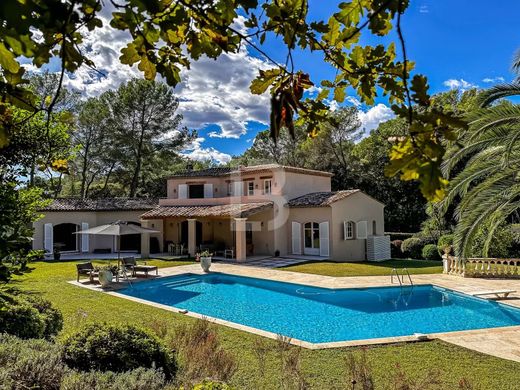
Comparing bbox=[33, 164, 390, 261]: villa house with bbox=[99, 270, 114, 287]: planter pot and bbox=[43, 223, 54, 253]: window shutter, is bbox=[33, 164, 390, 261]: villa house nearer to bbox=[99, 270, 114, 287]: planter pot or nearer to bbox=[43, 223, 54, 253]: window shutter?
bbox=[43, 223, 54, 253]: window shutter

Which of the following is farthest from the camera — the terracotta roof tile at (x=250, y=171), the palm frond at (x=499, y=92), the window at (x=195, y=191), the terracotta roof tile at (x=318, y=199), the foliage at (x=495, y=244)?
the window at (x=195, y=191)

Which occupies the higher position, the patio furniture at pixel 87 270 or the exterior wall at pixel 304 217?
the exterior wall at pixel 304 217

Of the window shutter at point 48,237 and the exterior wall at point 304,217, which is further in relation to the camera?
the window shutter at point 48,237

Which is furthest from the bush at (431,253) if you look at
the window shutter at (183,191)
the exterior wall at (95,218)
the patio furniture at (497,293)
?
the exterior wall at (95,218)

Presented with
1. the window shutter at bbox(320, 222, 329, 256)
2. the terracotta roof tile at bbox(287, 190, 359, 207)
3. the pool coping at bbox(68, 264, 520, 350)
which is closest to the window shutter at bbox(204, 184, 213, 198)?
the terracotta roof tile at bbox(287, 190, 359, 207)

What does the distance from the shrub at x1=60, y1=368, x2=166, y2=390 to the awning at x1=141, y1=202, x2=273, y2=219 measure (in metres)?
19.4

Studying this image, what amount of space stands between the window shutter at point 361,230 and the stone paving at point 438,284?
7514 millimetres

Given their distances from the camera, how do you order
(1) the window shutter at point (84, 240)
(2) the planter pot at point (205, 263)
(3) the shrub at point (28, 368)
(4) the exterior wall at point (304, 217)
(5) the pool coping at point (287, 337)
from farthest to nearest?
(1) the window shutter at point (84, 240) < (4) the exterior wall at point (304, 217) < (2) the planter pot at point (205, 263) < (5) the pool coping at point (287, 337) < (3) the shrub at point (28, 368)

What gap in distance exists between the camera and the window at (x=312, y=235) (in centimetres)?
2641

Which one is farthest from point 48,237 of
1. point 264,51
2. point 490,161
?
point 264,51

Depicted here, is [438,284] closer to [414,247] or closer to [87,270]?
[414,247]

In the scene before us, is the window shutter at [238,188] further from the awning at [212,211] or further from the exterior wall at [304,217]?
the exterior wall at [304,217]

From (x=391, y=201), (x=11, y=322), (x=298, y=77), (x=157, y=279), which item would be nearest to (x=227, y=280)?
(x=157, y=279)

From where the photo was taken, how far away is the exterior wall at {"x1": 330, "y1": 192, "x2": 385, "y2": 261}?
25.5 metres
